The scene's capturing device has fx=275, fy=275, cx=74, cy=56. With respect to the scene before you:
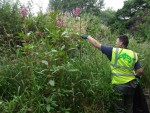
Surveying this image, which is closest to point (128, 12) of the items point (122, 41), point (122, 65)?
point (122, 41)

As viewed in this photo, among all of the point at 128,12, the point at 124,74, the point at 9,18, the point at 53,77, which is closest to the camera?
the point at 53,77

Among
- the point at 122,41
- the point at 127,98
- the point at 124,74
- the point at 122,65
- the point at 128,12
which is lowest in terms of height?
the point at 127,98

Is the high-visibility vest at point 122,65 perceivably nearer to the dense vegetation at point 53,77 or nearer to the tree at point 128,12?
the dense vegetation at point 53,77

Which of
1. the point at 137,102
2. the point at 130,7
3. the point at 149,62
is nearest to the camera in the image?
the point at 137,102

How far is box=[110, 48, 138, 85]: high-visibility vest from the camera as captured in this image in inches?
206

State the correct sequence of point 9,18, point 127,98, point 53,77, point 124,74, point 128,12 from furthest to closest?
point 128,12 → point 9,18 → point 127,98 → point 124,74 → point 53,77

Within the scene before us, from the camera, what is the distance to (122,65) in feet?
17.2

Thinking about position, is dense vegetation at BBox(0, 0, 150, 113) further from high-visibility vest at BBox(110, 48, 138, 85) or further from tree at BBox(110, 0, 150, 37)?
tree at BBox(110, 0, 150, 37)

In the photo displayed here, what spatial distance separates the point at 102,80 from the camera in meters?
5.55

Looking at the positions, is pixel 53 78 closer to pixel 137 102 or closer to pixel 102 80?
pixel 102 80

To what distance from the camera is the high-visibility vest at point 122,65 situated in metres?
5.23

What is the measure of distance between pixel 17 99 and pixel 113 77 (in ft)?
6.16

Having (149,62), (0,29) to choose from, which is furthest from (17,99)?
(149,62)

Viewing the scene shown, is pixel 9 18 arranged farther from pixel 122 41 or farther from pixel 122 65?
pixel 122 65
